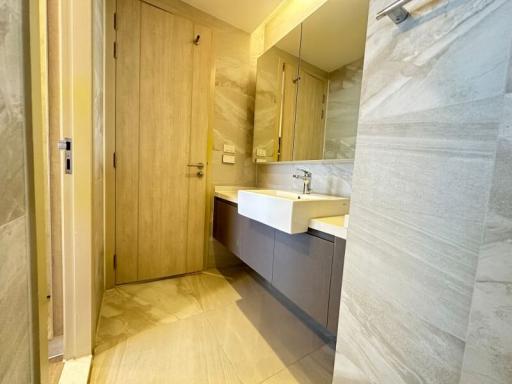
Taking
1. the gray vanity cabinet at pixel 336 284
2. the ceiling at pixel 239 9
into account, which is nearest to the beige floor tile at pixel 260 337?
the gray vanity cabinet at pixel 336 284

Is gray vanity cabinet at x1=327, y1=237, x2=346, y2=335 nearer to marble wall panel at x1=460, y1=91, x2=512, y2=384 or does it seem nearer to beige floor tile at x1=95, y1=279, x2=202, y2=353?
marble wall panel at x1=460, y1=91, x2=512, y2=384

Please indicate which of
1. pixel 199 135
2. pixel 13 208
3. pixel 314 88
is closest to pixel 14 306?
pixel 13 208

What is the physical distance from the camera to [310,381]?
1108 mm

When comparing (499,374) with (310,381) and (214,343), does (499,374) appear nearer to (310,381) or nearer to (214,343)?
(310,381)

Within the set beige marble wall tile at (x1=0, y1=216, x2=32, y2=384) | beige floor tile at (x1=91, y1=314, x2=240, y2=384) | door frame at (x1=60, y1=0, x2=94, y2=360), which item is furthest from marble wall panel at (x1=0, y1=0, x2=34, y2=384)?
beige floor tile at (x1=91, y1=314, x2=240, y2=384)

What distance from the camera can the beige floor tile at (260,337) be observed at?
117 cm

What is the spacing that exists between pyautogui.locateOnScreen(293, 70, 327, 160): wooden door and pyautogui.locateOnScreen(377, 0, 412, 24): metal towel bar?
→ 107 cm

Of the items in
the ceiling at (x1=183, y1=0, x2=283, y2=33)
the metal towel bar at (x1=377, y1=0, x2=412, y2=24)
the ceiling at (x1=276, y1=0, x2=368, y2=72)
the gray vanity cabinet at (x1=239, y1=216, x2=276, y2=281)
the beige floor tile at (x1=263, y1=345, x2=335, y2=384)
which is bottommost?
the beige floor tile at (x1=263, y1=345, x2=335, y2=384)

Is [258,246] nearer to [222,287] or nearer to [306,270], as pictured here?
[306,270]

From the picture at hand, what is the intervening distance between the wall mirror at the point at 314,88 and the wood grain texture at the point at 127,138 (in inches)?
41.9

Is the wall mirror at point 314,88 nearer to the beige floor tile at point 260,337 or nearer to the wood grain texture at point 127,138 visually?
the wood grain texture at point 127,138

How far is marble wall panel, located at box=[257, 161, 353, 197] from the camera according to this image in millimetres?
1480

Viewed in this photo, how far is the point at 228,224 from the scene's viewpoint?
1.86 m

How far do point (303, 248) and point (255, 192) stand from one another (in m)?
0.52
